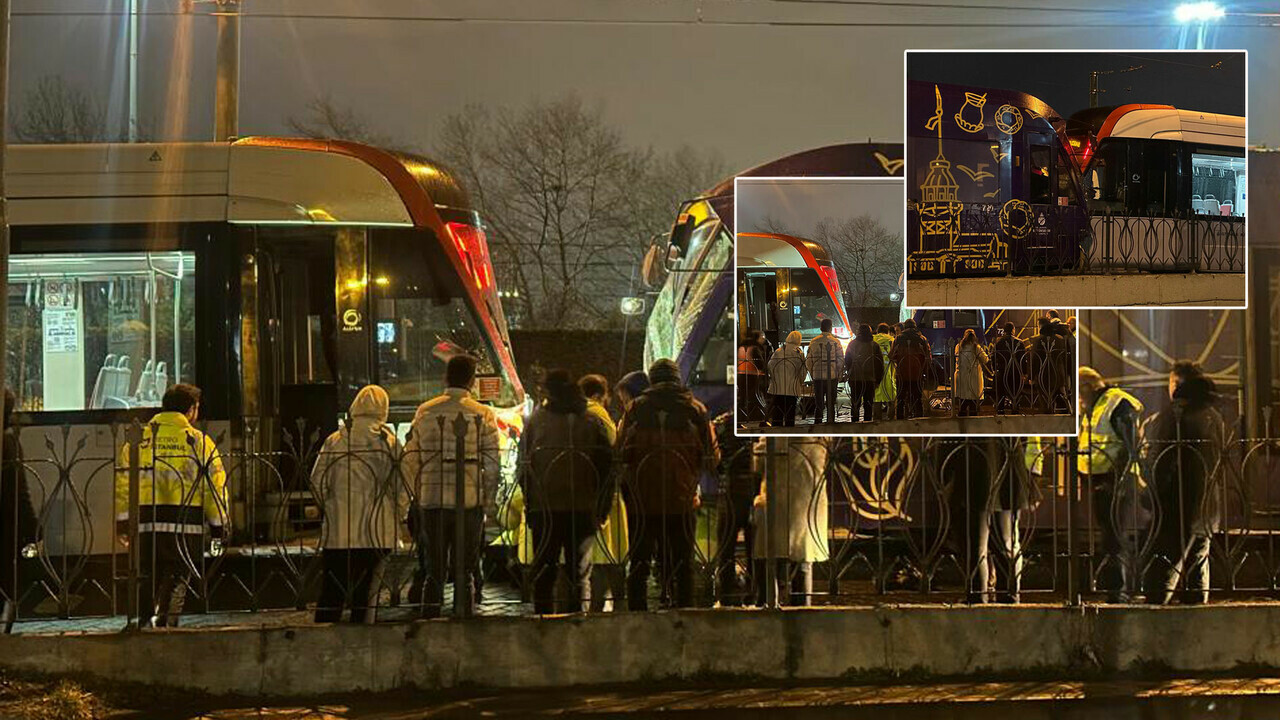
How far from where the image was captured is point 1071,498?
720 cm

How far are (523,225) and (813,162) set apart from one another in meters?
22.6

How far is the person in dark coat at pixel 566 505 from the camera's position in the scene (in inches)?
290

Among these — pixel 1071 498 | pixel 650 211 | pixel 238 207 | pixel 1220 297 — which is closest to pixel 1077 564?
pixel 1071 498

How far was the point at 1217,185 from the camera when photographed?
6.54 metres

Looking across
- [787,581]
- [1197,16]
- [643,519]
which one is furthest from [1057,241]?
[1197,16]

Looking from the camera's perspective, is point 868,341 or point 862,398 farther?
point 862,398

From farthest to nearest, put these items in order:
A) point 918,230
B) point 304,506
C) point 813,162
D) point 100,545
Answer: point 813,162 → point 100,545 → point 304,506 → point 918,230

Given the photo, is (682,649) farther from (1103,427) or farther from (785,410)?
(1103,427)

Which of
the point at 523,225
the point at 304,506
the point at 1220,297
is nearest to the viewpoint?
the point at 1220,297

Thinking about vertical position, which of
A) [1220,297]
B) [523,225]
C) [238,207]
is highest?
[523,225]

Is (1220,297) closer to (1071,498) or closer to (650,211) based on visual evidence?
(1071,498)

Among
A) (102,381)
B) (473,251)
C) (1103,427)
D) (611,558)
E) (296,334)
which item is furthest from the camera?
(473,251)

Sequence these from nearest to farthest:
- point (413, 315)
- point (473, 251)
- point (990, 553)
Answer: point (990, 553)
point (413, 315)
point (473, 251)

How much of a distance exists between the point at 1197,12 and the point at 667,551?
993 cm
